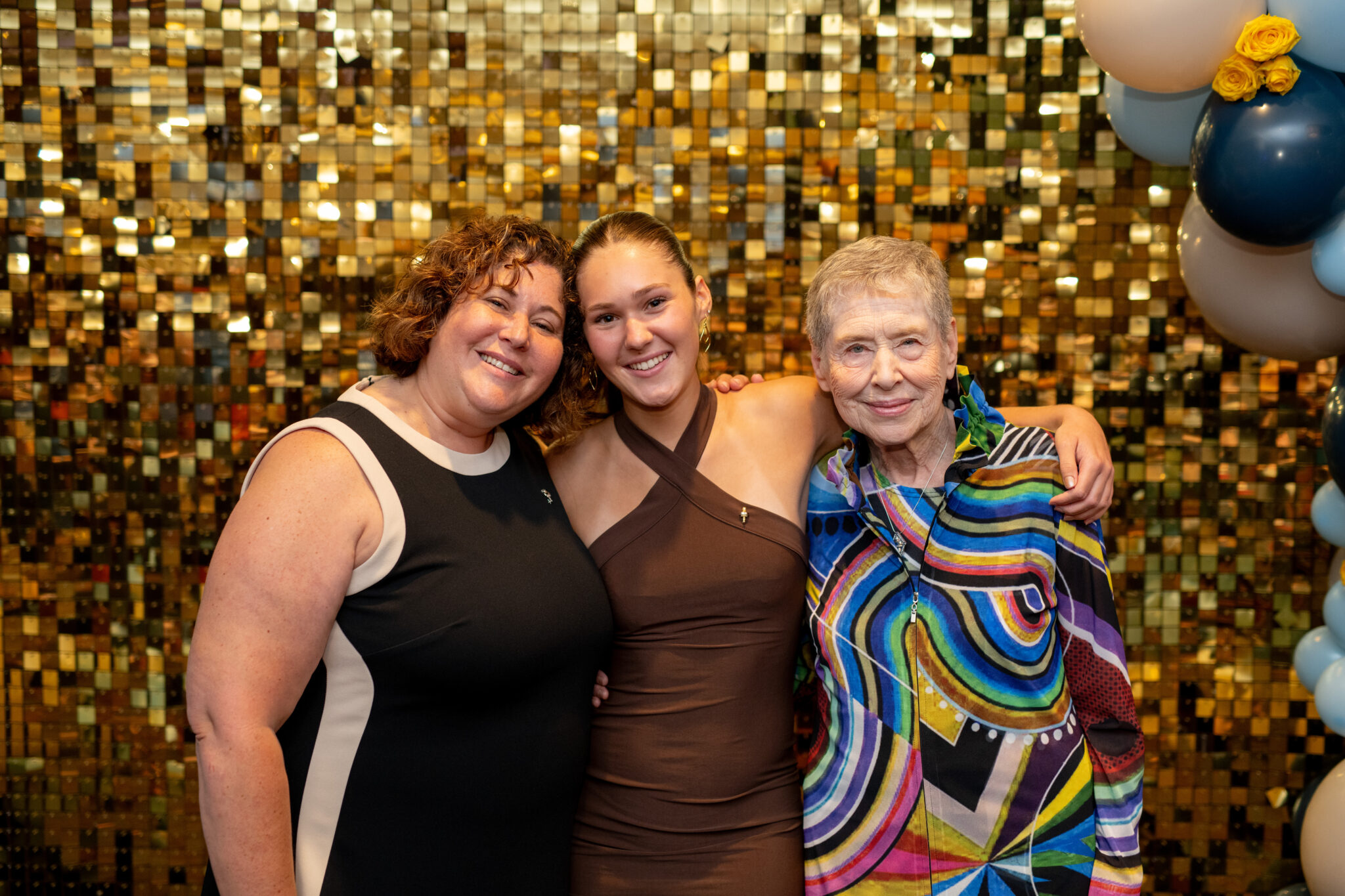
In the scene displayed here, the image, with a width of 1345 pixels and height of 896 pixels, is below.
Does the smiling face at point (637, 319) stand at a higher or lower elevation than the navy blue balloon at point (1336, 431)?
higher

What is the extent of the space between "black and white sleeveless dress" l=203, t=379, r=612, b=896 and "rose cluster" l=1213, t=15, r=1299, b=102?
4.59 feet

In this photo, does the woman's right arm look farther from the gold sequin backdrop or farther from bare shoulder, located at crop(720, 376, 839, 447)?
the gold sequin backdrop

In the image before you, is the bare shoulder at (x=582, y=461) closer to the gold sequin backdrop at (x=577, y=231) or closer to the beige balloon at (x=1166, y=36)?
the gold sequin backdrop at (x=577, y=231)

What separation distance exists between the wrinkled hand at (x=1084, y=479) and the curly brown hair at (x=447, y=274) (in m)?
0.91

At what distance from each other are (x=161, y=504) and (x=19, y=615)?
521 millimetres

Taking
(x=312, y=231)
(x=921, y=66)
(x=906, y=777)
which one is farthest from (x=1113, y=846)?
(x=312, y=231)

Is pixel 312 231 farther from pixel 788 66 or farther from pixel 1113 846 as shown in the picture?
pixel 1113 846

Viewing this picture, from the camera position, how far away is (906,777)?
1487mm

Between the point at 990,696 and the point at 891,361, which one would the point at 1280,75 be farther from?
the point at 990,696

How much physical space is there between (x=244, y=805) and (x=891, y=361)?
1.16 meters

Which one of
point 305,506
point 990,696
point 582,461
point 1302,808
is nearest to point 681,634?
point 582,461

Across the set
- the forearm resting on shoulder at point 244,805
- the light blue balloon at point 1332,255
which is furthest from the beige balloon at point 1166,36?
the forearm resting on shoulder at point 244,805

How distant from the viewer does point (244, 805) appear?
52.0 inches

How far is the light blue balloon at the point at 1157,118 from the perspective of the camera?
1895 millimetres
